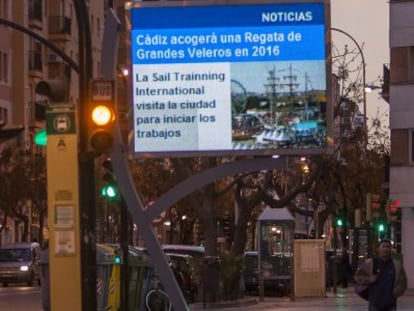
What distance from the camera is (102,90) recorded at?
1800 centimetres

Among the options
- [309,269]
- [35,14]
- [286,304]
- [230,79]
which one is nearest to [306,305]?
[286,304]

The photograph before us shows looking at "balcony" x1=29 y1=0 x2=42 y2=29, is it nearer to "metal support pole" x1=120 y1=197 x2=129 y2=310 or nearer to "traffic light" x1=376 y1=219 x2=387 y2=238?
"traffic light" x1=376 y1=219 x2=387 y2=238

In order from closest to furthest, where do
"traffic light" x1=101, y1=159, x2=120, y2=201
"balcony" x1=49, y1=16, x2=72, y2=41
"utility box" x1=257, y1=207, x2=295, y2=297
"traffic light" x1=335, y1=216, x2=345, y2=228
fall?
"traffic light" x1=101, y1=159, x2=120, y2=201 < "utility box" x1=257, y1=207, x2=295, y2=297 < "traffic light" x1=335, y1=216, x2=345, y2=228 < "balcony" x1=49, y1=16, x2=72, y2=41

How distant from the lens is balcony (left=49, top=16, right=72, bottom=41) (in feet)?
247

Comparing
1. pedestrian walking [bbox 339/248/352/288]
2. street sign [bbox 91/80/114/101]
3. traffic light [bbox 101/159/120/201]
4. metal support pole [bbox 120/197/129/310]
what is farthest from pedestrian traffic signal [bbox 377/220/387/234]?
street sign [bbox 91/80/114/101]

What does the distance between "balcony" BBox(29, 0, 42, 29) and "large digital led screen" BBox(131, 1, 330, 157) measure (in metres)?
53.2

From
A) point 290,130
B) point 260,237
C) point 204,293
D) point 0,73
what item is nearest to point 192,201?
point 204,293

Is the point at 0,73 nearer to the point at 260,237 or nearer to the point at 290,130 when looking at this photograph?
the point at 260,237

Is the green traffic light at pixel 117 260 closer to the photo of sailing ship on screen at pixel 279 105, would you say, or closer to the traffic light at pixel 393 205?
the photo of sailing ship on screen at pixel 279 105

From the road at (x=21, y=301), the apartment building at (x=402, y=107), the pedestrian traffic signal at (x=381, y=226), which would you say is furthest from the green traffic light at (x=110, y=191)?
the pedestrian traffic signal at (x=381, y=226)

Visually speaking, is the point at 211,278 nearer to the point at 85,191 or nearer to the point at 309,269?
the point at 309,269

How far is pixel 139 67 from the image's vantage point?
19.6m

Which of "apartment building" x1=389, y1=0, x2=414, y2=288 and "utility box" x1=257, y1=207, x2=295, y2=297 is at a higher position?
"apartment building" x1=389, y1=0, x2=414, y2=288

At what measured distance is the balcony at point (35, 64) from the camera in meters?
71.4
